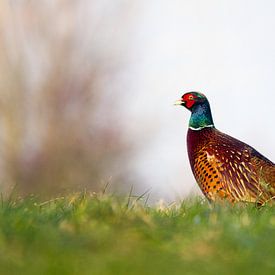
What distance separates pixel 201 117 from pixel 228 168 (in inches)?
40.8

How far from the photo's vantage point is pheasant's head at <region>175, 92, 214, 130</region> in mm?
9352

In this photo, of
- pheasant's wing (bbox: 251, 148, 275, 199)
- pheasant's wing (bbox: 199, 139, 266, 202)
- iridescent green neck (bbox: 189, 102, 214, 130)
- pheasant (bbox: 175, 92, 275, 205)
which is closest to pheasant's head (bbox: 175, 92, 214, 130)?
iridescent green neck (bbox: 189, 102, 214, 130)

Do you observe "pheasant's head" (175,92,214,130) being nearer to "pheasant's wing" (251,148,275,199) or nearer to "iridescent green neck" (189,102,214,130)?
"iridescent green neck" (189,102,214,130)

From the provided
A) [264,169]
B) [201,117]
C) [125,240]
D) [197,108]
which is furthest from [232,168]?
[125,240]

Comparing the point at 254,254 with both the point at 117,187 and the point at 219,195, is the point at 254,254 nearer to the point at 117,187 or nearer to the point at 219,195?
the point at 117,187

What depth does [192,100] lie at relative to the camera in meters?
9.54

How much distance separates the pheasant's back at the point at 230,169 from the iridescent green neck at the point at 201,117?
0.40 meters

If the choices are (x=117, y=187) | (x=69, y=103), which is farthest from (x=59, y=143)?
(x=117, y=187)

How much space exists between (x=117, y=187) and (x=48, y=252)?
7.24 feet

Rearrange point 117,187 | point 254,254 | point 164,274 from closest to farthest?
point 164,274, point 254,254, point 117,187

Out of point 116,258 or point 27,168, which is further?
point 27,168

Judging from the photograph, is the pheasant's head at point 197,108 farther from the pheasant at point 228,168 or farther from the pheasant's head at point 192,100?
the pheasant at point 228,168

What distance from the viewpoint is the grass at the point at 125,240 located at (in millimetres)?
3420

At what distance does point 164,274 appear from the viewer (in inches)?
130
